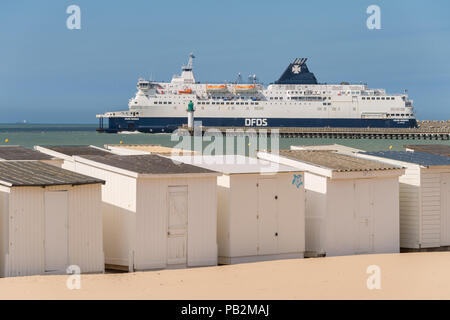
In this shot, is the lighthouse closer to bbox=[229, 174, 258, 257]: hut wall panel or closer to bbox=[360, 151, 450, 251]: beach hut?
bbox=[360, 151, 450, 251]: beach hut

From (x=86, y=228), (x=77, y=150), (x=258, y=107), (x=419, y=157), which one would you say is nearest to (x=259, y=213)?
(x=86, y=228)

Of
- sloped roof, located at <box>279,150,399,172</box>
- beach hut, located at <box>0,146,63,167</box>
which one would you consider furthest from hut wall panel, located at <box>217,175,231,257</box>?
beach hut, located at <box>0,146,63,167</box>

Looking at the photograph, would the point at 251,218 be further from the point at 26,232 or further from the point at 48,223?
the point at 26,232

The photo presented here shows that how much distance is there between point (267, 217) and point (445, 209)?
3.44 metres

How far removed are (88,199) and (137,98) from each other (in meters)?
95.9

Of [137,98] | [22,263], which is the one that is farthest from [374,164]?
[137,98]

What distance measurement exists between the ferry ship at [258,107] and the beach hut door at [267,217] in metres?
90.5

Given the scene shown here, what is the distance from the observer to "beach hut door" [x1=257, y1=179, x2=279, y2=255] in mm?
10398

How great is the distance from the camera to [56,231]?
8.67m

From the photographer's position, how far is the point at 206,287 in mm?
8547

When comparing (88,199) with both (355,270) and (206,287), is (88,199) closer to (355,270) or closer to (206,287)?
(206,287)

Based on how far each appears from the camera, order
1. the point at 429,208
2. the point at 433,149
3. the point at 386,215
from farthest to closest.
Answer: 1. the point at 433,149
2. the point at 429,208
3. the point at 386,215

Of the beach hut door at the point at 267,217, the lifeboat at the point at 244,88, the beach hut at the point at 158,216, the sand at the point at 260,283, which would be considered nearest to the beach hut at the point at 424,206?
the sand at the point at 260,283

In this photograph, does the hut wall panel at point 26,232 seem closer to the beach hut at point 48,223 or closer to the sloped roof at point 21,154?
the beach hut at point 48,223
